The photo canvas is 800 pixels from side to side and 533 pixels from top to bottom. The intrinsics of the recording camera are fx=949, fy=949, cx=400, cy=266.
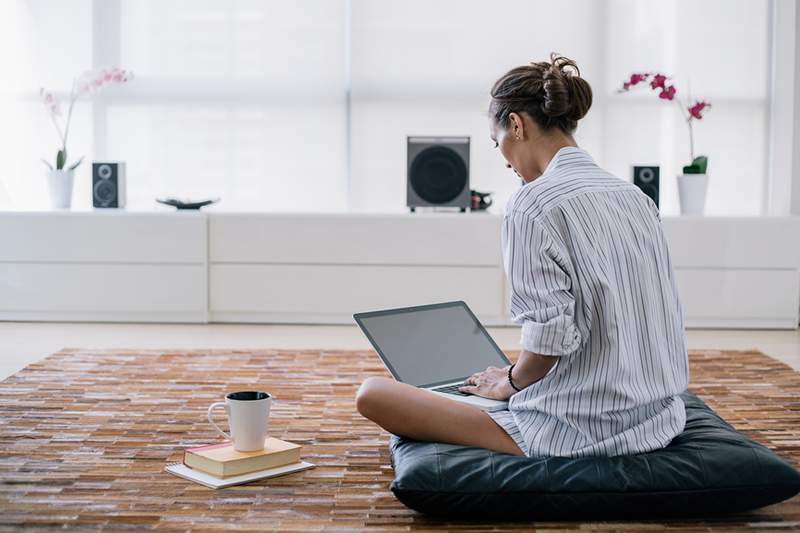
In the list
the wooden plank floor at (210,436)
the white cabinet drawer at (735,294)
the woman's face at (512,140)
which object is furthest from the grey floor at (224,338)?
the woman's face at (512,140)

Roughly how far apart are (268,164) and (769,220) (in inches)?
111

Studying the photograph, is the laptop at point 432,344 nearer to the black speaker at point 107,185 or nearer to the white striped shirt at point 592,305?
the white striped shirt at point 592,305

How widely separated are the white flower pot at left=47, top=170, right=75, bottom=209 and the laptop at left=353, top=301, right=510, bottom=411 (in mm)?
3382

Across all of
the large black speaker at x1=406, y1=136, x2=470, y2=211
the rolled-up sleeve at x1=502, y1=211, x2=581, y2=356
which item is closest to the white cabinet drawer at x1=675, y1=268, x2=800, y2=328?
the large black speaker at x1=406, y1=136, x2=470, y2=211

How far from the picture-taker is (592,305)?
1.86m

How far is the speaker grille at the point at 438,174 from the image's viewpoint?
16.7ft

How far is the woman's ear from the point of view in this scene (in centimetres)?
196

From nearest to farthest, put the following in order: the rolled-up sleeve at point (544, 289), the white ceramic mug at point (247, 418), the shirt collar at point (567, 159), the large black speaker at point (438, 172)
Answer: the rolled-up sleeve at point (544, 289)
the shirt collar at point (567, 159)
the white ceramic mug at point (247, 418)
the large black speaker at point (438, 172)

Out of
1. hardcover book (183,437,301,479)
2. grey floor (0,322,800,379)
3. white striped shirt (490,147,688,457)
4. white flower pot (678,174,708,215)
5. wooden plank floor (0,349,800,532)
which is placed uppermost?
white flower pot (678,174,708,215)

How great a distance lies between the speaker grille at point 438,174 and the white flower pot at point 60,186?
1899 millimetres

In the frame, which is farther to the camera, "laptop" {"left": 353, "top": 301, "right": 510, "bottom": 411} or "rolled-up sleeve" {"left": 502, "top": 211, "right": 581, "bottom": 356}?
"laptop" {"left": 353, "top": 301, "right": 510, "bottom": 411}

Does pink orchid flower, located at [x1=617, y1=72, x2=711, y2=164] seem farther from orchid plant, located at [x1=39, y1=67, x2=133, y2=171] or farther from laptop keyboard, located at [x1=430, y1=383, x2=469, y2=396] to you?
laptop keyboard, located at [x1=430, y1=383, x2=469, y2=396]

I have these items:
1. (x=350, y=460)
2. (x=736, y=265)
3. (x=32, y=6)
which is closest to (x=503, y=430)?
(x=350, y=460)

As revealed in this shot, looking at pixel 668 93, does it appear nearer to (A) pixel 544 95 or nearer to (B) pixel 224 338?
(B) pixel 224 338
